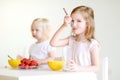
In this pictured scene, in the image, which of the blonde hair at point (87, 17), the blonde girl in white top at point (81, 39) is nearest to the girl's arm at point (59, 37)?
the blonde girl in white top at point (81, 39)

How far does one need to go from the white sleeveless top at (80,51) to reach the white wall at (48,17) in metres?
1.39

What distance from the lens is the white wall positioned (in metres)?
2.90

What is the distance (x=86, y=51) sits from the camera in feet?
4.89

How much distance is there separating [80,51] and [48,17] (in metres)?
1.48

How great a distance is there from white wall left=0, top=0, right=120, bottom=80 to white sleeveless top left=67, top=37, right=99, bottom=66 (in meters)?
1.39

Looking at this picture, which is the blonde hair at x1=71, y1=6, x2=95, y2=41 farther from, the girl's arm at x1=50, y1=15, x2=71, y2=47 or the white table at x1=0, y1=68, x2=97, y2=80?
the white table at x1=0, y1=68, x2=97, y2=80

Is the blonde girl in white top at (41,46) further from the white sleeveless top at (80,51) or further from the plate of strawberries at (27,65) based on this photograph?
the plate of strawberries at (27,65)

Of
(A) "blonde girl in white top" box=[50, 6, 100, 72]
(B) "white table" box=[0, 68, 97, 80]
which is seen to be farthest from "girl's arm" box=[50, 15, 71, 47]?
(B) "white table" box=[0, 68, 97, 80]

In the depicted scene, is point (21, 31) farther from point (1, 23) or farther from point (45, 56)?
point (45, 56)

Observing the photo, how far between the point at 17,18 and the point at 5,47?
1.06 feet

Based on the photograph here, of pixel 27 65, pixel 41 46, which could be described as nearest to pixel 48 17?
pixel 41 46

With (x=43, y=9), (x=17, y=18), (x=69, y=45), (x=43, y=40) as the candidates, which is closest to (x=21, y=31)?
(x=17, y=18)

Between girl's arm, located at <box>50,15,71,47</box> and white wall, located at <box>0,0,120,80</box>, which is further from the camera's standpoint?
white wall, located at <box>0,0,120,80</box>

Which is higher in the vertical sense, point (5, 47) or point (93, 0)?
point (93, 0)
